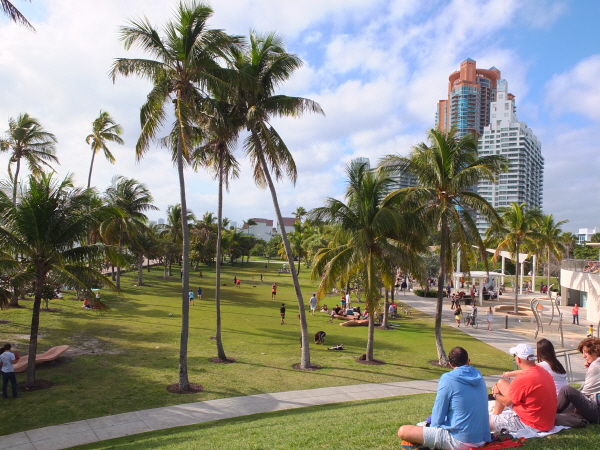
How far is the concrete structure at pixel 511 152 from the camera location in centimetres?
11850

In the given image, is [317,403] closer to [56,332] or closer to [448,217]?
[448,217]

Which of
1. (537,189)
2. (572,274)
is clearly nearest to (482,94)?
(537,189)

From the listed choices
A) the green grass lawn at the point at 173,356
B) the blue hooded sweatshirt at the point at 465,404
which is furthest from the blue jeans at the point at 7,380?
the blue hooded sweatshirt at the point at 465,404

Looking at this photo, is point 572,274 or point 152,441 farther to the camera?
point 572,274

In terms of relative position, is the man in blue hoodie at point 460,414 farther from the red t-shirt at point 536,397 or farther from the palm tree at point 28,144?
the palm tree at point 28,144

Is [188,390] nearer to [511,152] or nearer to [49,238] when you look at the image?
[49,238]

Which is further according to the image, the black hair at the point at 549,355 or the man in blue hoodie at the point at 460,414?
the black hair at the point at 549,355

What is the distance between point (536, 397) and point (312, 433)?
3.55 m

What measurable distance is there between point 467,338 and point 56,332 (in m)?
19.6

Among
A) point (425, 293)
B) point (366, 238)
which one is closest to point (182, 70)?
point (366, 238)

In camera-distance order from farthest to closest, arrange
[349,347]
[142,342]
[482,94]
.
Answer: [482,94] → [349,347] → [142,342]

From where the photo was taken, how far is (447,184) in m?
15.4

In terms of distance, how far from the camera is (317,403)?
10.8 meters

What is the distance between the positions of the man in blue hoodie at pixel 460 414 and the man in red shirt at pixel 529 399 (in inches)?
28.3
